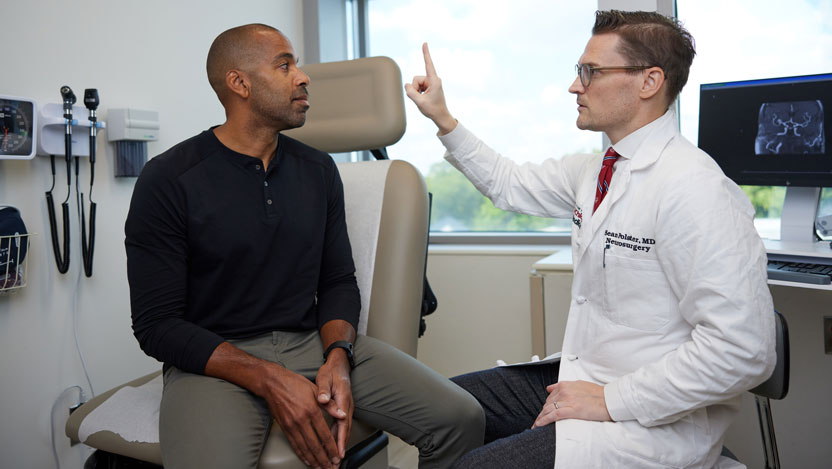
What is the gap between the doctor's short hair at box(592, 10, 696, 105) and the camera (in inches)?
46.0

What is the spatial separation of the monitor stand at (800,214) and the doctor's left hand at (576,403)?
Answer: 1.09 metres

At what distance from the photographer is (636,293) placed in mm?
1111

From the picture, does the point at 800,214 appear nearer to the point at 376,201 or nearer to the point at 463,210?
the point at 376,201

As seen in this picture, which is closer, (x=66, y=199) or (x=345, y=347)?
(x=345, y=347)

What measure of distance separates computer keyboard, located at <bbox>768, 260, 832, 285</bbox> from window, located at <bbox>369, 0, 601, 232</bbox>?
1077 mm

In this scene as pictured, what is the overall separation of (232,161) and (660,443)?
3.36ft

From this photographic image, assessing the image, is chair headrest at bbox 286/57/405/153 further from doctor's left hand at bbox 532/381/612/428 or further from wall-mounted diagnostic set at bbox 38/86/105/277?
doctor's left hand at bbox 532/381/612/428

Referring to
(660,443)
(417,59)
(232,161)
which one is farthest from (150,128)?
(660,443)

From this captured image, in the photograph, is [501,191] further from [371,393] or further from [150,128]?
[150,128]

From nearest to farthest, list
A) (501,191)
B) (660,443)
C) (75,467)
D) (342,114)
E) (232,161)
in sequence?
1. (660,443)
2. (232,161)
3. (501,191)
4. (342,114)
5. (75,467)

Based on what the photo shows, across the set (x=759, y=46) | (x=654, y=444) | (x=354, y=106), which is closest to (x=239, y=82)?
(x=354, y=106)

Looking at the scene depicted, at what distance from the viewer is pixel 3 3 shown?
1587 mm

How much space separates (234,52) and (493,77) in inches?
58.3

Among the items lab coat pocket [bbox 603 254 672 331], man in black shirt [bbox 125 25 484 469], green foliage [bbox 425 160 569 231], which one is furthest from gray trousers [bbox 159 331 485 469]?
green foliage [bbox 425 160 569 231]
